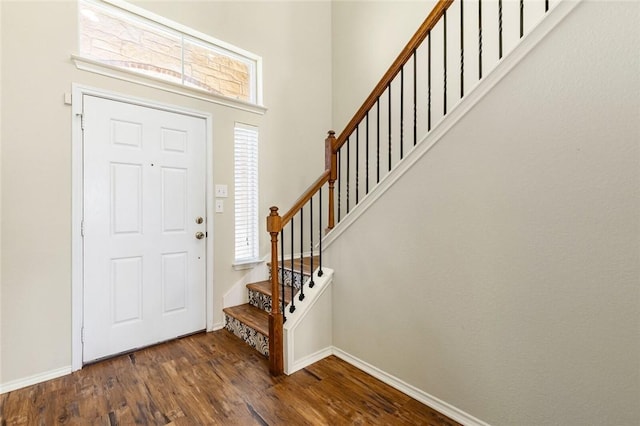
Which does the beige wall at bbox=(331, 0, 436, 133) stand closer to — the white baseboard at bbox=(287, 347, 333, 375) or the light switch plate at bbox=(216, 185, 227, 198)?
the light switch plate at bbox=(216, 185, 227, 198)

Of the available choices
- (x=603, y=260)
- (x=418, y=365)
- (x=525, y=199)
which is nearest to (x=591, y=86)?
(x=525, y=199)

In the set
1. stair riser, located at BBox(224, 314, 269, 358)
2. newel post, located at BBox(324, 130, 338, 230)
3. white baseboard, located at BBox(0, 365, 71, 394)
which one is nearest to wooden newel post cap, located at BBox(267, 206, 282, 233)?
newel post, located at BBox(324, 130, 338, 230)

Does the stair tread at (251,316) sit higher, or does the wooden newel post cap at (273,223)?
the wooden newel post cap at (273,223)

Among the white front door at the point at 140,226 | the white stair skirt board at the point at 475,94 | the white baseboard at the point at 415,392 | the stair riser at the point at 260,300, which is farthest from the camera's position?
the stair riser at the point at 260,300

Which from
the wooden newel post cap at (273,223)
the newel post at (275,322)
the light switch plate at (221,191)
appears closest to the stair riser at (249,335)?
the newel post at (275,322)

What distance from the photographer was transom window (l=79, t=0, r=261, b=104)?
2322 mm

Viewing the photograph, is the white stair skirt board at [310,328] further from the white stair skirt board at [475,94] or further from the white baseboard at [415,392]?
the white stair skirt board at [475,94]

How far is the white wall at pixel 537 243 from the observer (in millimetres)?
1191

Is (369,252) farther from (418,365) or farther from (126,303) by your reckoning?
(126,303)

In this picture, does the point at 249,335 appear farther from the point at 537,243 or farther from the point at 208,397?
the point at 537,243

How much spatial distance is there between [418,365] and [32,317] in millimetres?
2613

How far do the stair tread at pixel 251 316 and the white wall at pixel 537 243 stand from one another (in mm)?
1133

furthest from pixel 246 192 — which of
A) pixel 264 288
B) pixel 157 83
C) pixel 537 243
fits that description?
pixel 537 243

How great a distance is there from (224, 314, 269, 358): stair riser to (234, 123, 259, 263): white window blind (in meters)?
0.60
